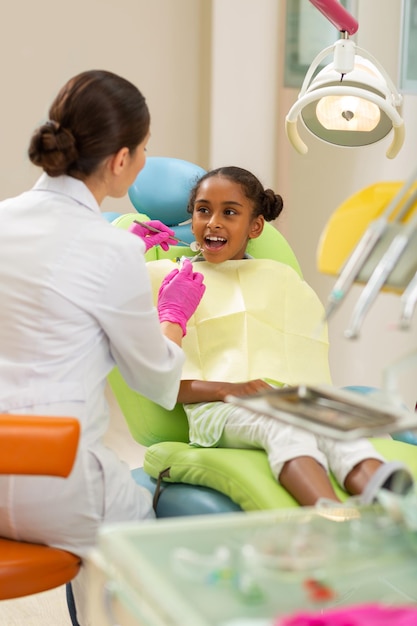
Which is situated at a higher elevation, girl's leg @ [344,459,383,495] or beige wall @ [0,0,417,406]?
beige wall @ [0,0,417,406]

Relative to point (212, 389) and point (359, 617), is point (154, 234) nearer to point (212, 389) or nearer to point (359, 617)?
point (212, 389)

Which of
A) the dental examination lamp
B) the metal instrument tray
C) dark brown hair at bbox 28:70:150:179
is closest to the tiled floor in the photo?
dark brown hair at bbox 28:70:150:179

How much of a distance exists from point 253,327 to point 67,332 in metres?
0.80

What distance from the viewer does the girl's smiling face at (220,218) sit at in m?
2.48

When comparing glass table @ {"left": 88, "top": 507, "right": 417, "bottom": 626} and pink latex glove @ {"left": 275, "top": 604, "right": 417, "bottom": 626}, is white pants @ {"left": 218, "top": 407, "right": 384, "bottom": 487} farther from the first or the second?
pink latex glove @ {"left": 275, "top": 604, "right": 417, "bottom": 626}

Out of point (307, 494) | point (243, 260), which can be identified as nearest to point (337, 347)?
point (243, 260)

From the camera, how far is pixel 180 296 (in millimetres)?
2176

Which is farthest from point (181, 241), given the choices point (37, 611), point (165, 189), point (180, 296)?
point (37, 611)

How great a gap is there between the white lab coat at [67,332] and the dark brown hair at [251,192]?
30.6 inches

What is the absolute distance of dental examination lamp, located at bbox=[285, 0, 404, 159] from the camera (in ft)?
6.97

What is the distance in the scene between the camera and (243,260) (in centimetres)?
257

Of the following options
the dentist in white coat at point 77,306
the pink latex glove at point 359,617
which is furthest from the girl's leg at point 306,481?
the pink latex glove at point 359,617

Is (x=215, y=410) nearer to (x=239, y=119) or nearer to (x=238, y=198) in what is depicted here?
(x=238, y=198)

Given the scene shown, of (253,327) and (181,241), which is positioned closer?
(253,327)
